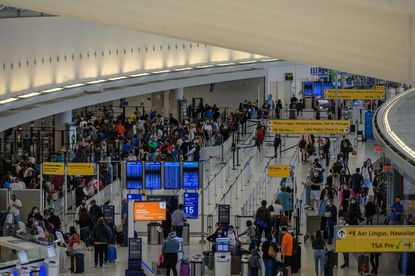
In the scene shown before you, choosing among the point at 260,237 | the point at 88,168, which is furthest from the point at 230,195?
the point at 260,237

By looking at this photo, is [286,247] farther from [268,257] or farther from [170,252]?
[170,252]

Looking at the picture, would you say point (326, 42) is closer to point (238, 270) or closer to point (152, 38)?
point (238, 270)

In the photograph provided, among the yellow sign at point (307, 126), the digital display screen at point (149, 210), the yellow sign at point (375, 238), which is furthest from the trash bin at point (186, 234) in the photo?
the yellow sign at point (375, 238)

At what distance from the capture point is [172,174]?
1011 inches

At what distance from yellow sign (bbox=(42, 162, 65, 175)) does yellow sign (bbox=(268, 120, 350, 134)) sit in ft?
22.1

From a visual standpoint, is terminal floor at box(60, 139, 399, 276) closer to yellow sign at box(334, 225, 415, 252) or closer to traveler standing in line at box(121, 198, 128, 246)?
traveler standing in line at box(121, 198, 128, 246)

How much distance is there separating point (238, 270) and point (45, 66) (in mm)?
18160

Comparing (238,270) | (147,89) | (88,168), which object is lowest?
(238,270)

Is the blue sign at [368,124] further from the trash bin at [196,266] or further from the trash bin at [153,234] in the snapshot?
the trash bin at [196,266]

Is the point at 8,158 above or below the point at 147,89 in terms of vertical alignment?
below

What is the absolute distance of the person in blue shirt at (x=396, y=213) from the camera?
2095 cm

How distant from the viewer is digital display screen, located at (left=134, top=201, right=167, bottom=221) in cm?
2302

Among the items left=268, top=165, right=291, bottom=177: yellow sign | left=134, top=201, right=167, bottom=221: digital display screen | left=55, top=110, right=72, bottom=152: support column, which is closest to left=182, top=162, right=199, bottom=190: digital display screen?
left=268, top=165, right=291, bottom=177: yellow sign

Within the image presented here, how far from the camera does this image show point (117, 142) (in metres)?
34.5
